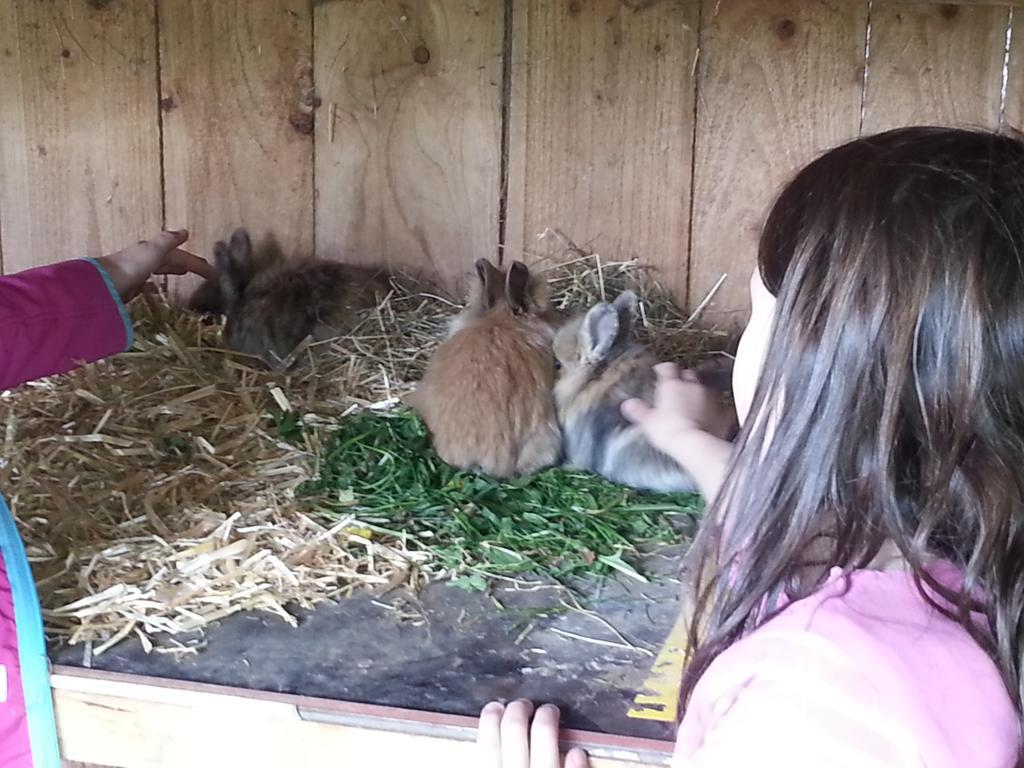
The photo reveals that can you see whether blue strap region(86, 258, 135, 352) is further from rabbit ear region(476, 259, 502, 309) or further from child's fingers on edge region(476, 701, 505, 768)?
child's fingers on edge region(476, 701, 505, 768)

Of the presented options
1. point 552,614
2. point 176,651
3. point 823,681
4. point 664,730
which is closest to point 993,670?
point 823,681

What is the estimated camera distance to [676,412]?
165 centimetres

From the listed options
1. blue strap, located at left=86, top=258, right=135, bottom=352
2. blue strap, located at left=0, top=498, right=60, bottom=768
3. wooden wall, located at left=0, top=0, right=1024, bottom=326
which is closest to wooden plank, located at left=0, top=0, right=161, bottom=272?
wooden wall, located at left=0, top=0, right=1024, bottom=326

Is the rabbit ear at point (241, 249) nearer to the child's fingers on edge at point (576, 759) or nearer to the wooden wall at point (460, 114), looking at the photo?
the wooden wall at point (460, 114)

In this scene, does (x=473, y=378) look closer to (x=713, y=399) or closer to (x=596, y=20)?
(x=713, y=399)

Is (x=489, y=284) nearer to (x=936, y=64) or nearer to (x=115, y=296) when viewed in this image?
(x=115, y=296)

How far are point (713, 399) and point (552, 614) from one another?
21.3 inches

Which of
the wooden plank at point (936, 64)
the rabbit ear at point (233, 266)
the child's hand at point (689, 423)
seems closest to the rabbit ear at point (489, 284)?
the child's hand at point (689, 423)

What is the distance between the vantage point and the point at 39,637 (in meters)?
1.22

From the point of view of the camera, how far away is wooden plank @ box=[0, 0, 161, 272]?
254 centimetres

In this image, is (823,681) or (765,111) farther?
(765,111)

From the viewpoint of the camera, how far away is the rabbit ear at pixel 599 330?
190 centimetres

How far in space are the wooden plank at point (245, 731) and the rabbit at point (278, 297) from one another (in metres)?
1.22

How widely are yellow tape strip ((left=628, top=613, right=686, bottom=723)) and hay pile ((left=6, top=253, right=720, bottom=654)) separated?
35cm
